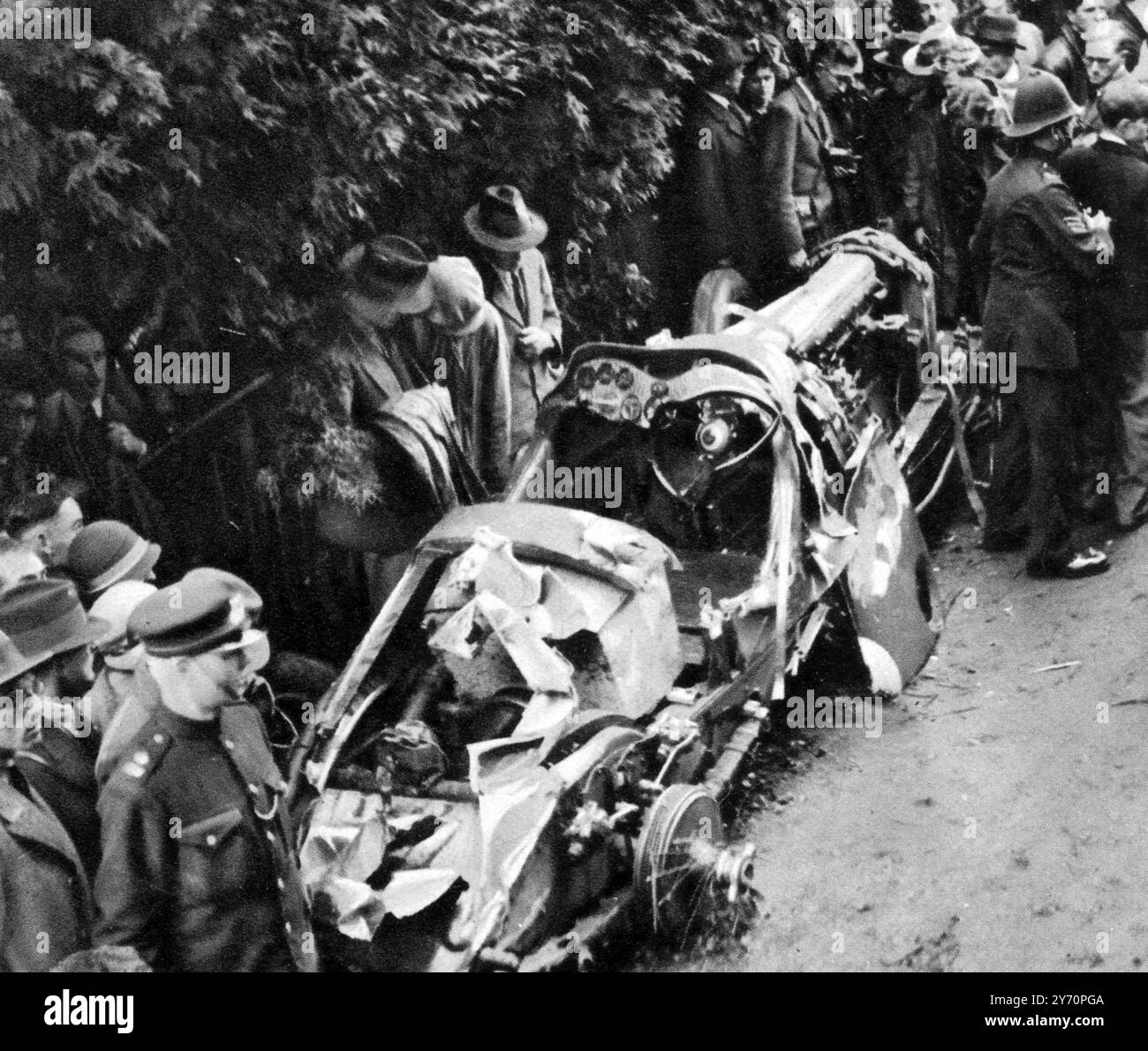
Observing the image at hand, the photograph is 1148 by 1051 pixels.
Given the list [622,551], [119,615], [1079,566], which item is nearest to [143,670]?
[119,615]

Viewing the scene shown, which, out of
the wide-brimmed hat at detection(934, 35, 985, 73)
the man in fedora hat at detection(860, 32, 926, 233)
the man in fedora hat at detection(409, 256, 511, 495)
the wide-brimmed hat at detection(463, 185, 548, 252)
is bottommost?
the man in fedora hat at detection(409, 256, 511, 495)

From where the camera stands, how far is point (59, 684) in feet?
16.9

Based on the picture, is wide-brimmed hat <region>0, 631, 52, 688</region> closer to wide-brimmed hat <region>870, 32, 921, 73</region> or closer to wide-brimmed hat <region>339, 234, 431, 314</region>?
wide-brimmed hat <region>339, 234, 431, 314</region>

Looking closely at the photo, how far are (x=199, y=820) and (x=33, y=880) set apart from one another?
1.78ft

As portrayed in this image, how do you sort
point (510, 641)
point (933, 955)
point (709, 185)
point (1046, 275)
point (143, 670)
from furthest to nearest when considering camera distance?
point (709, 185) < point (1046, 275) < point (933, 955) < point (510, 641) < point (143, 670)

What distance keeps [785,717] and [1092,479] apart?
143 centimetres

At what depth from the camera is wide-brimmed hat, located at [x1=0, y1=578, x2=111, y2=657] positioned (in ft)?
16.9

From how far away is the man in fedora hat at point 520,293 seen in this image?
6.11m

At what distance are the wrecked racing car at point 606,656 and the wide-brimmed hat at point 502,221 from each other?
0.52 metres

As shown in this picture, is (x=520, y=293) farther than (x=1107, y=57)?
No

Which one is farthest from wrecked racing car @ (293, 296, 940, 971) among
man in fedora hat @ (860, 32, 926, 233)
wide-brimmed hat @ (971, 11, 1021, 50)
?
wide-brimmed hat @ (971, 11, 1021, 50)

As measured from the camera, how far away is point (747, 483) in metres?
6.25

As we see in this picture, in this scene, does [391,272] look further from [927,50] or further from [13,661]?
[927,50]

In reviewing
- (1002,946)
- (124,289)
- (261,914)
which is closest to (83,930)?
(261,914)
